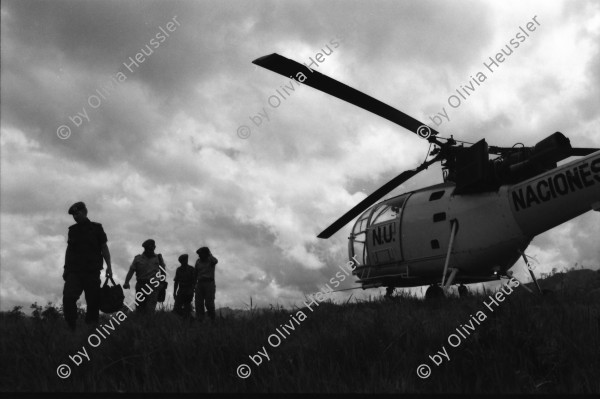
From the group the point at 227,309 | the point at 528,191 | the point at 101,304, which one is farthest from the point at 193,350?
the point at 528,191

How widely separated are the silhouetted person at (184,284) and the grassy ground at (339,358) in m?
6.38

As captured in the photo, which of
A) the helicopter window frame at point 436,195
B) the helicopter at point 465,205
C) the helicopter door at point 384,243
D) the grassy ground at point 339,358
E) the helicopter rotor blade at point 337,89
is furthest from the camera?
the helicopter door at point 384,243

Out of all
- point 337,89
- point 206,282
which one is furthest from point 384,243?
point 337,89

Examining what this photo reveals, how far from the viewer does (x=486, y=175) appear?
10.4m

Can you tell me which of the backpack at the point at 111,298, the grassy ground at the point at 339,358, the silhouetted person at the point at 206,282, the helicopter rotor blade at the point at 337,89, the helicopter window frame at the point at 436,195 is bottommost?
the grassy ground at the point at 339,358

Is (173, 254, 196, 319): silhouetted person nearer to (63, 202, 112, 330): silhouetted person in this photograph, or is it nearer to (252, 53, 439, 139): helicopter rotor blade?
(63, 202, 112, 330): silhouetted person

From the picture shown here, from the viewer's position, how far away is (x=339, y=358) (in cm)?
409

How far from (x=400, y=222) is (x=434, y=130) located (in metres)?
2.56

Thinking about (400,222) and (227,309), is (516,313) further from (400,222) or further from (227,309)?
(400,222)

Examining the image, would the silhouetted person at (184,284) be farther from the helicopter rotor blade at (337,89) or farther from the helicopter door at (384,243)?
the helicopter rotor blade at (337,89)

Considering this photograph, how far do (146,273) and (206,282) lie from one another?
4.10 feet

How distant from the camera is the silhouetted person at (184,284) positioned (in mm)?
11727

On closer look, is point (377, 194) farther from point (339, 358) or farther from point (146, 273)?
point (339, 358)

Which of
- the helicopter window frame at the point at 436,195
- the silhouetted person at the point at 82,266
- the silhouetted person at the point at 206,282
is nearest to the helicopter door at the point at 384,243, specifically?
the helicopter window frame at the point at 436,195
